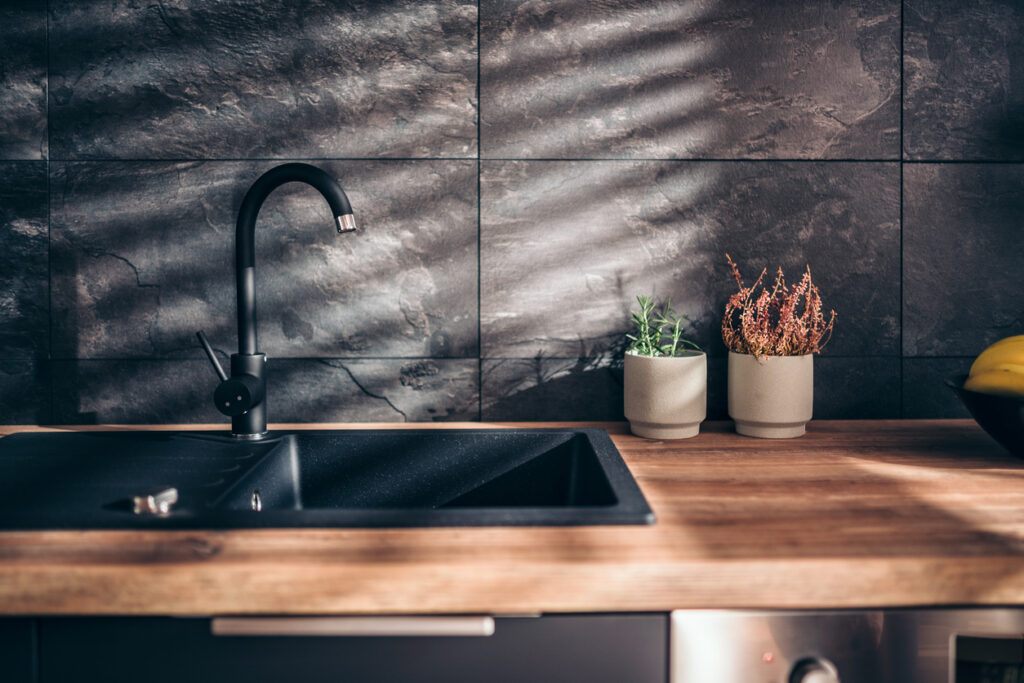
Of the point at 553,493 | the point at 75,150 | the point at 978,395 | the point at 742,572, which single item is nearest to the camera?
the point at 742,572

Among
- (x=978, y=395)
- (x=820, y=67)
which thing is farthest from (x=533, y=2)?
(x=978, y=395)

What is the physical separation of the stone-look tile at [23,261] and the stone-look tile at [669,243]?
828 mm

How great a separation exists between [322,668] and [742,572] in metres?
0.45

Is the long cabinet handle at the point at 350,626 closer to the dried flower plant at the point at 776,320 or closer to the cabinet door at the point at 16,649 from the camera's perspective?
the cabinet door at the point at 16,649

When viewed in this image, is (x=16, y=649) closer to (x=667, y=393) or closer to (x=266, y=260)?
(x=266, y=260)

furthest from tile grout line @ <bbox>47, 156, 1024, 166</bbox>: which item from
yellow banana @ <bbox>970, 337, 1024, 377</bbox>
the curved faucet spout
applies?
yellow banana @ <bbox>970, 337, 1024, 377</bbox>

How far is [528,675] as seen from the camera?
71cm

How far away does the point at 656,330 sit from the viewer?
4.27ft

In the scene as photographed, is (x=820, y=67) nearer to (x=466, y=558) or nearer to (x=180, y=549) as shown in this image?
(x=466, y=558)

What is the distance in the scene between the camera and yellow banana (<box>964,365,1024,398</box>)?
1.03 meters

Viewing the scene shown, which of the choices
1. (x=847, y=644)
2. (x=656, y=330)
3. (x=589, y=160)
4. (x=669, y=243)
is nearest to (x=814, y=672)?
(x=847, y=644)

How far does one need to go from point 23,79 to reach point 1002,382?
5.77 feet

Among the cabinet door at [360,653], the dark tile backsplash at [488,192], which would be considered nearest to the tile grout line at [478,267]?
the dark tile backsplash at [488,192]

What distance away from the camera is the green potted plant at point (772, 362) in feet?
3.85
